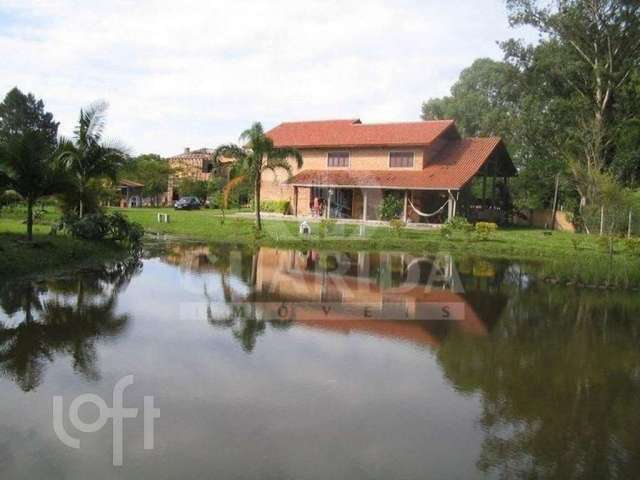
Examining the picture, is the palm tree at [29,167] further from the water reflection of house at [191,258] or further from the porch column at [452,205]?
the porch column at [452,205]

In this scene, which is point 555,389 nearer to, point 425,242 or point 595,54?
point 425,242

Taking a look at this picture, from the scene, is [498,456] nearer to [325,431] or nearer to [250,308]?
[325,431]

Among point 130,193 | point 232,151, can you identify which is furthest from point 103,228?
point 130,193

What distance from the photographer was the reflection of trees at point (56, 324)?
7.52 metres

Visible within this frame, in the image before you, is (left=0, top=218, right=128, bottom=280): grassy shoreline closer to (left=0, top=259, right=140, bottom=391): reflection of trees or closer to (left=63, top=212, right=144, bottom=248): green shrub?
(left=63, top=212, right=144, bottom=248): green shrub

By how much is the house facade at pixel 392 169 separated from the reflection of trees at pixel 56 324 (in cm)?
2079

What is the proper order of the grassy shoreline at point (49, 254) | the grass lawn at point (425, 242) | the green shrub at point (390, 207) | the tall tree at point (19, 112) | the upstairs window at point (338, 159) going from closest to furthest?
the grassy shoreline at point (49, 254) < the grass lawn at point (425, 242) < the green shrub at point (390, 207) < the upstairs window at point (338, 159) < the tall tree at point (19, 112)

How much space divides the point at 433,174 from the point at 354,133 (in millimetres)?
6193

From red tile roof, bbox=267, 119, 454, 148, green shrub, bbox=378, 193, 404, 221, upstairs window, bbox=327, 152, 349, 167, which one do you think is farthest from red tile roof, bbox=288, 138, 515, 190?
red tile roof, bbox=267, 119, 454, 148

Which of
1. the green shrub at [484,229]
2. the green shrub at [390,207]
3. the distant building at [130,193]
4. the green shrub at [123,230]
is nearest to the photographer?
the green shrub at [123,230]

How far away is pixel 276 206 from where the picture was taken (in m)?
37.4

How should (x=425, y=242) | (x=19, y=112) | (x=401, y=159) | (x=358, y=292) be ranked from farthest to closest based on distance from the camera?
(x=19, y=112)
(x=401, y=159)
(x=425, y=242)
(x=358, y=292)

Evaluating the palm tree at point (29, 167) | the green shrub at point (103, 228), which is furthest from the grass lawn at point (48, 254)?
the palm tree at point (29, 167)

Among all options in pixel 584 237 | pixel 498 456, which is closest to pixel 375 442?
pixel 498 456
